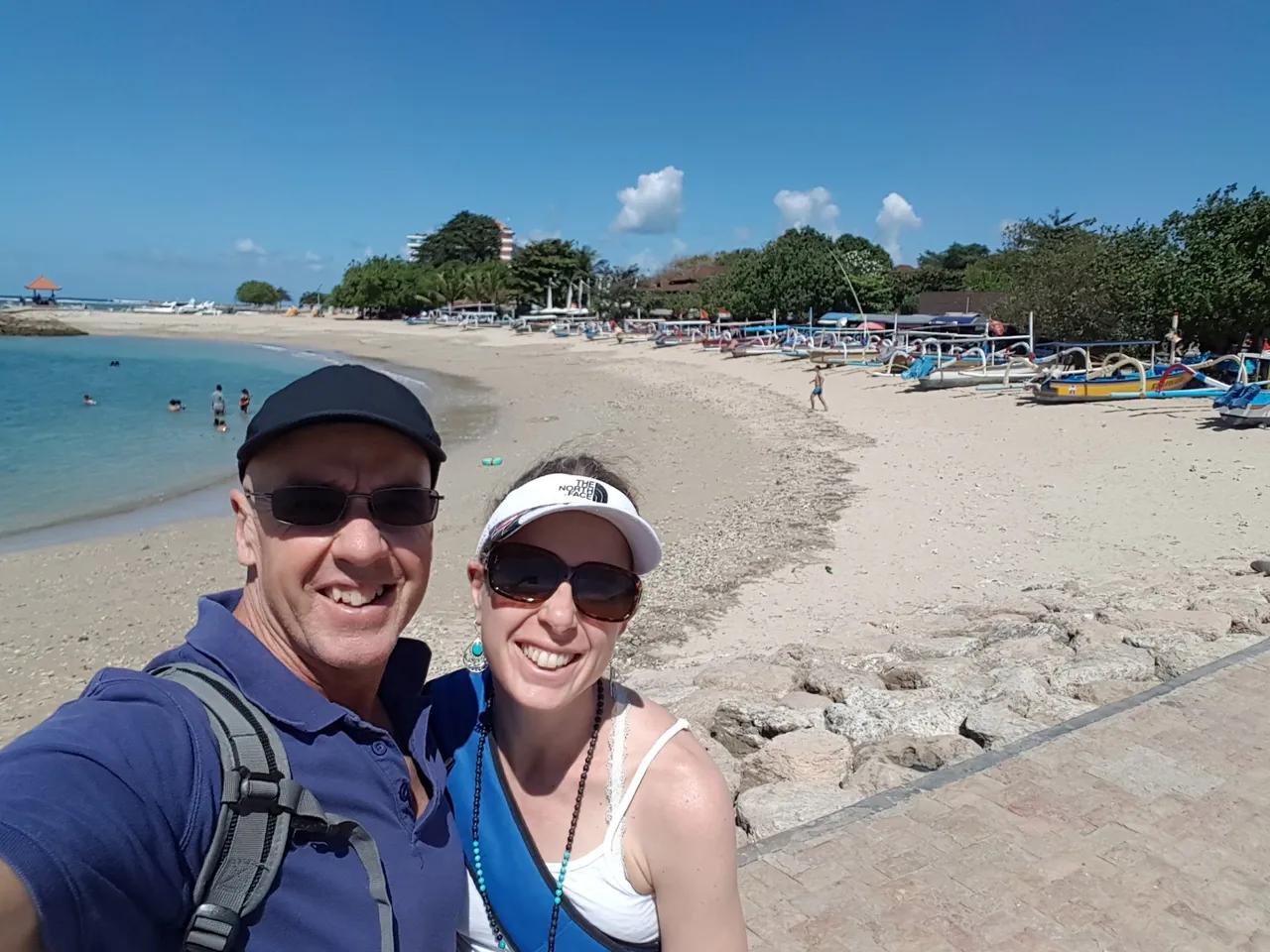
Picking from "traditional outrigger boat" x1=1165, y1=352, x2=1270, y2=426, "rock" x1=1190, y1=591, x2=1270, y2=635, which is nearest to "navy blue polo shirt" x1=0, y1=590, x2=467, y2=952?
"rock" x1=1190, y1=591, x2=1270, y2=635

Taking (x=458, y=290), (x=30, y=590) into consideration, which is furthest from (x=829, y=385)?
(x=458, y=290)

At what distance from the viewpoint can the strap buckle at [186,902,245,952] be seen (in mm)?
1175

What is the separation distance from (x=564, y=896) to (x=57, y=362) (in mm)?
60653

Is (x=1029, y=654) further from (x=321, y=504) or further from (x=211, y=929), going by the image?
(x=211, y=929)

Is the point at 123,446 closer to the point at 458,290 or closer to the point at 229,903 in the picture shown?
the point at 229,903

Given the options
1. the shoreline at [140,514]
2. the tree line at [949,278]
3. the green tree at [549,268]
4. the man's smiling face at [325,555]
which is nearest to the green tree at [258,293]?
the tree line at [949,278]

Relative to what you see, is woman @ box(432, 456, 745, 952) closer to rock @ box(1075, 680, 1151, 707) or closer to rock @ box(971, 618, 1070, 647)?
rock @ box(1075, 680, 1151, 707)

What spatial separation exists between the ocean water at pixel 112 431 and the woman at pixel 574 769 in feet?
50.0

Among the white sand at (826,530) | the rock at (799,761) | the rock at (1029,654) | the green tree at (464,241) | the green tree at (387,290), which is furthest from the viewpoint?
the green tree at (464,241)

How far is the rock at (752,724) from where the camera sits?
5086 mm

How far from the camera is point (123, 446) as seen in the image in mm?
21703

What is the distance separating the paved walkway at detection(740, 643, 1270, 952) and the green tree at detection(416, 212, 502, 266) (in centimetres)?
10360

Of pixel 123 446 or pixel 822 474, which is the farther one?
pixel 123 446

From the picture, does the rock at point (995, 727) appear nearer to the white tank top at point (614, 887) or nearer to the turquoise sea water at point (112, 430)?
the white tank top at point (614, 887)
